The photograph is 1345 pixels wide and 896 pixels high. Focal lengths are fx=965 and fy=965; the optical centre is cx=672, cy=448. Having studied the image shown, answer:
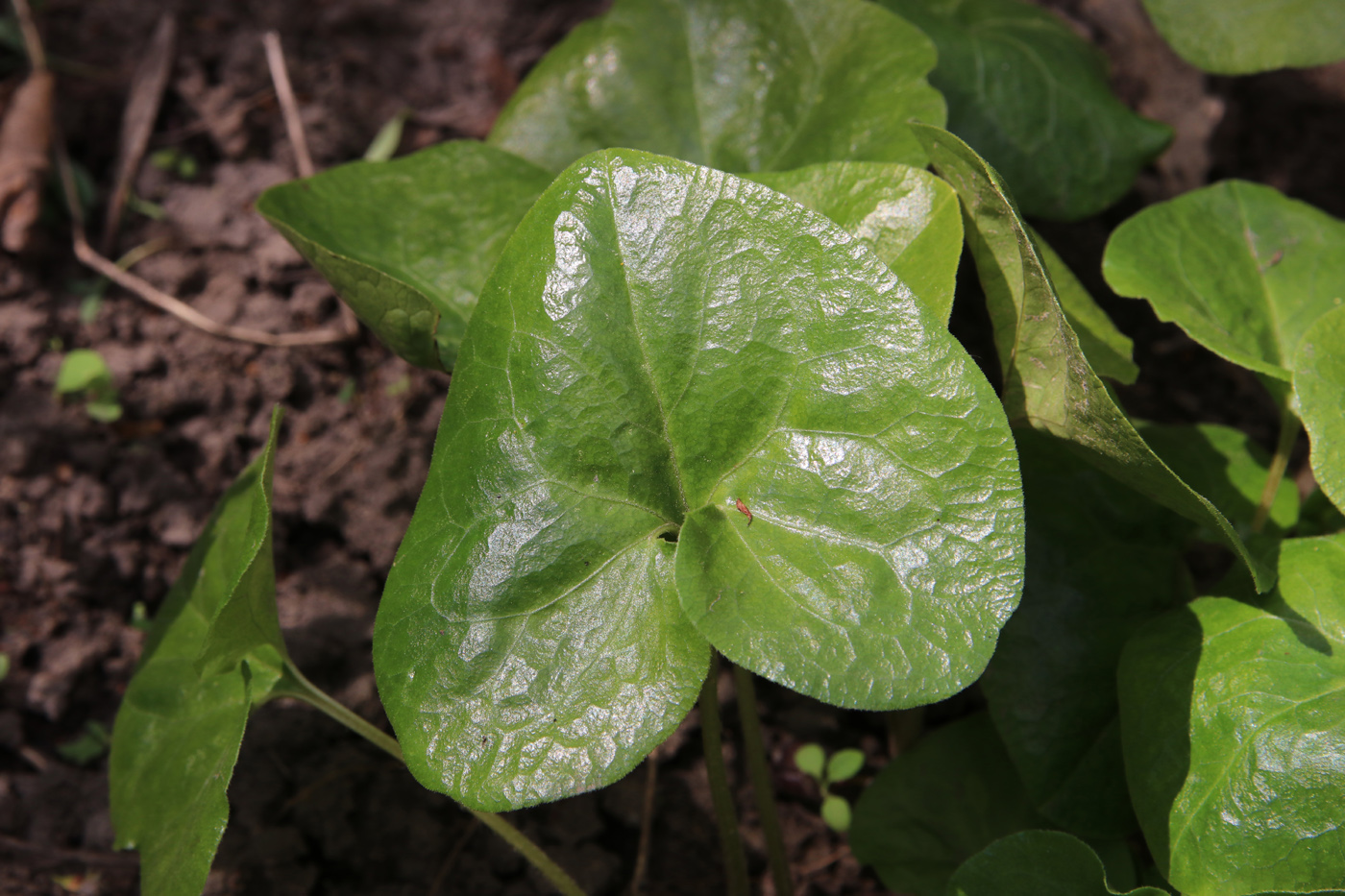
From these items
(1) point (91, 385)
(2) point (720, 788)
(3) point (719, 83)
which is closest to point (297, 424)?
(1) point (91, 385)

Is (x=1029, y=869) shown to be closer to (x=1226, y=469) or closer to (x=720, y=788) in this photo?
(x=720, y=788)

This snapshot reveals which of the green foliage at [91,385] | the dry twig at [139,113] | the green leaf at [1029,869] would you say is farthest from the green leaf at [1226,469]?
the dry twig at [139,113]

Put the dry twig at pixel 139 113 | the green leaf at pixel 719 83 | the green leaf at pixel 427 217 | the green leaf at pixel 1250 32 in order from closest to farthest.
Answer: the green leaf at pixel 427 217 < the green leaf at pixel 719 83 < the green leaf at pixel 1250 32 < the dry twig at pixel 139 113

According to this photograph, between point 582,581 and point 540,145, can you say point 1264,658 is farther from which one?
point 540,145

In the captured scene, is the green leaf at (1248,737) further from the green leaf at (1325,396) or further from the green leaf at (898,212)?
the green leaf at (898,212)

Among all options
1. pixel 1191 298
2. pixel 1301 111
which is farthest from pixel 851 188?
pixel 1301 111

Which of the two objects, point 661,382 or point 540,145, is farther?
point 540,145

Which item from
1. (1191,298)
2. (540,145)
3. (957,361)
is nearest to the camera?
(957,361)
